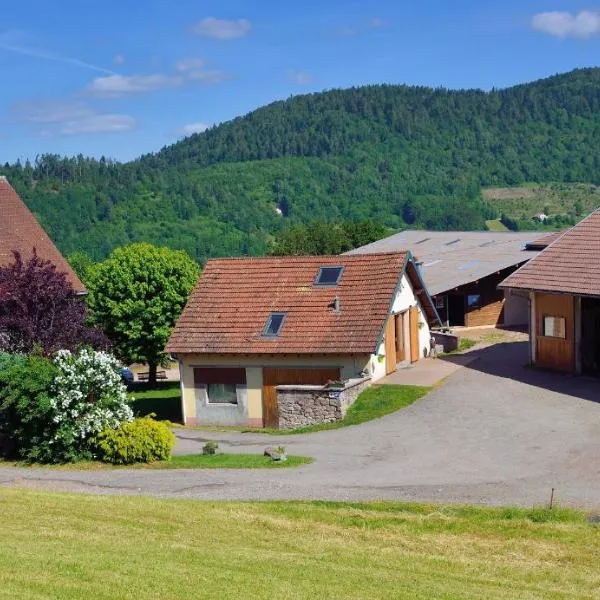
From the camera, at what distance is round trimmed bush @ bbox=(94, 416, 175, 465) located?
26.2 metres

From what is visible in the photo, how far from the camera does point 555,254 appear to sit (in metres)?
35.1

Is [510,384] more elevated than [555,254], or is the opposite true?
[555,254]

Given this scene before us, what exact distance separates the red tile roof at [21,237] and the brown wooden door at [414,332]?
15596 mm

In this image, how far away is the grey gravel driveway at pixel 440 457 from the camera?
2220cm

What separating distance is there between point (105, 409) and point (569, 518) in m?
12.4

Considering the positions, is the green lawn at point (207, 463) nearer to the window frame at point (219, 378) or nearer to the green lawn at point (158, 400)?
the window frame at point (219, 378)

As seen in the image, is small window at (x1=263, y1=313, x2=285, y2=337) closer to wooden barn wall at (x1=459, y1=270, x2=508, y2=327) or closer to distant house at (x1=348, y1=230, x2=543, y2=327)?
distant house at (x1=348, y1=230, x2=543, y2=327)

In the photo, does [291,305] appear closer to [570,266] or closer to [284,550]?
[570,266]

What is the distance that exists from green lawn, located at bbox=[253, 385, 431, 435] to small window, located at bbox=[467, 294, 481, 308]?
48.4ft

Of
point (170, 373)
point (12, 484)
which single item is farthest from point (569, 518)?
point (170, 373)

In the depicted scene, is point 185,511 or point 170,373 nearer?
point 185,511

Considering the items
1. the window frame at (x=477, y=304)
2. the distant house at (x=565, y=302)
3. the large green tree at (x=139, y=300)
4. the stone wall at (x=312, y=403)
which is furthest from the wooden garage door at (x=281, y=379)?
the window frame at (x=477, y=304)

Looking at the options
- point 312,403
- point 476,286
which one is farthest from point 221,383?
point 476,286

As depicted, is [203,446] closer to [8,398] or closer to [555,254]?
[8,398]
